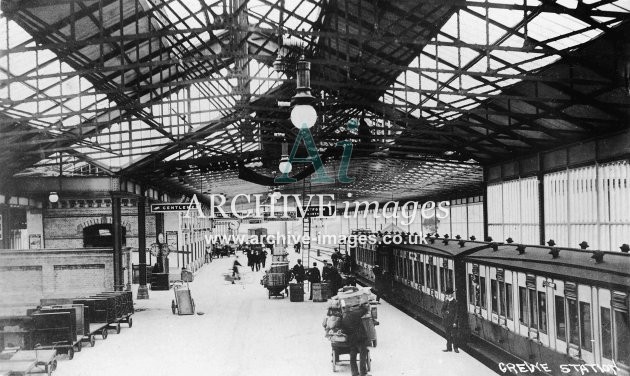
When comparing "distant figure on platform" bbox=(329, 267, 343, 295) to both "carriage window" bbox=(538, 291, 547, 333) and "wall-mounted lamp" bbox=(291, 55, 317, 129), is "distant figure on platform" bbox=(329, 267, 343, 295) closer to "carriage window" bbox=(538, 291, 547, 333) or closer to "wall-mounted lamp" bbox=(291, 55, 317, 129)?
"carriage window" bbox=(538, 291, 547, 333)

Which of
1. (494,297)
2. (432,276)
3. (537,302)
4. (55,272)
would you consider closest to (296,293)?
(432,276)

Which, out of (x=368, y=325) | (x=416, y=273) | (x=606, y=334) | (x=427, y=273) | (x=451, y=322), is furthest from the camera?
(x=416, y=273)

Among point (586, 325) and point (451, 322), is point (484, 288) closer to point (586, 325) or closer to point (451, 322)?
point (451, 322)

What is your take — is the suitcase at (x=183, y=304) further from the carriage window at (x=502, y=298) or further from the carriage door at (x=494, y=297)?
the carriage window at (x=502, y=298)

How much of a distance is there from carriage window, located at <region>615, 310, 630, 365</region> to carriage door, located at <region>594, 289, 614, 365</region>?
121 millimetres

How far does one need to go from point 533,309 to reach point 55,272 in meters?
15.2

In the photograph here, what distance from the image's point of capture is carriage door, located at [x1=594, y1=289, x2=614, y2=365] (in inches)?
258

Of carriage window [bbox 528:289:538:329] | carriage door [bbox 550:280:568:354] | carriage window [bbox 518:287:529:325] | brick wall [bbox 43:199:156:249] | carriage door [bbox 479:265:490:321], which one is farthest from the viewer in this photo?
brick wall [bbox 43:199:156:249]

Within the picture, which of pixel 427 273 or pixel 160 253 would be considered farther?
pixel 160 253

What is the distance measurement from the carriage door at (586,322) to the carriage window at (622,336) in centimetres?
52

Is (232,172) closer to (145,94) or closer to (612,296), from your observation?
(145,94)

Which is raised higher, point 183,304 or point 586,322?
point 586,322

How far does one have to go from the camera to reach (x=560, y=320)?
779 cm

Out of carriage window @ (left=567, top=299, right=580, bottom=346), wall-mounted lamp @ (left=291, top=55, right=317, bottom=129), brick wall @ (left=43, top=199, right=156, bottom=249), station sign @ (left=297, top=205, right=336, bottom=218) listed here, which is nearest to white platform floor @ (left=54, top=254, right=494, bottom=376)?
carriage window @ (left=567, top=299, right=580, bottom=346)
